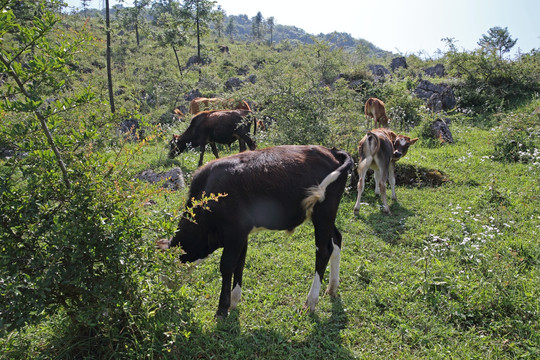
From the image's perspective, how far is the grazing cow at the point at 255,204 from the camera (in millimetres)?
3824

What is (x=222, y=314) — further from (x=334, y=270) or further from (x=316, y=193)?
(x=316, y=193)

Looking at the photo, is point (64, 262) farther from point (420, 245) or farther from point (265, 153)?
point (420, 245)

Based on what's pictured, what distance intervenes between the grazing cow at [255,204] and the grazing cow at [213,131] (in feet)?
22.9

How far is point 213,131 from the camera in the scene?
11047 millimetres

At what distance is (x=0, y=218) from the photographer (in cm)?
270

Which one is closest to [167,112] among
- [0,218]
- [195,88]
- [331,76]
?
[195,88]

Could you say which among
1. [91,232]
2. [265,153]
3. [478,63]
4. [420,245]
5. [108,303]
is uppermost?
[478,63]

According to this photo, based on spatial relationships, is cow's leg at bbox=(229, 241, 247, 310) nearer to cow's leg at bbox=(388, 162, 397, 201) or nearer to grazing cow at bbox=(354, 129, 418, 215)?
grazing cow at bbox=(354, 129, 418, 215)

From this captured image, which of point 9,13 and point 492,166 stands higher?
point 9,13

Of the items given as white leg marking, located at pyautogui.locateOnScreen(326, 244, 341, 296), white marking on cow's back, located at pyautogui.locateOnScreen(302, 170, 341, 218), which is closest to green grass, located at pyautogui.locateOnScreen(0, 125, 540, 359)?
white leg marking, located at pyautogui.locateOnScreen(326, 244, 341, 296)

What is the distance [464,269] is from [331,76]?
15248 mm

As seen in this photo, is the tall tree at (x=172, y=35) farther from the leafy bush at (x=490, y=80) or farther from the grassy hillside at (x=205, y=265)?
the grassy hillside at (x=205, y=265)

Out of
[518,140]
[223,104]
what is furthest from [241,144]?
[518,140]

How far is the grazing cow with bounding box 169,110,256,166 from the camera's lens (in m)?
11.1
